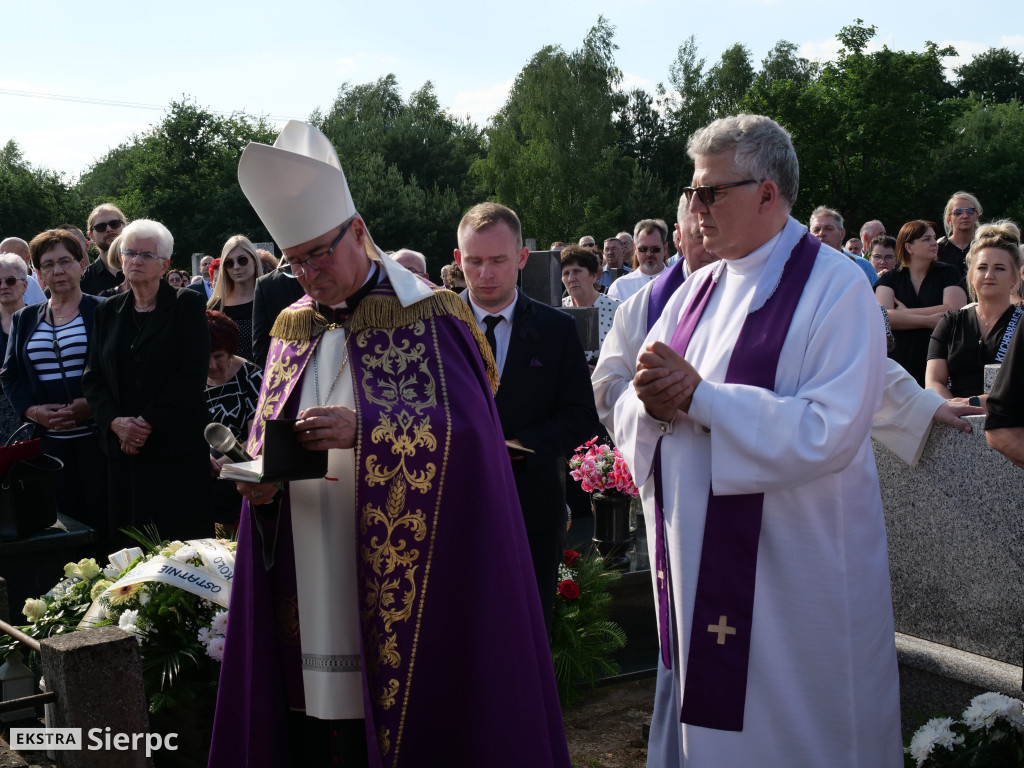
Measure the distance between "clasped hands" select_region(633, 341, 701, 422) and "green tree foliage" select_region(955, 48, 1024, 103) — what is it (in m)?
77.4

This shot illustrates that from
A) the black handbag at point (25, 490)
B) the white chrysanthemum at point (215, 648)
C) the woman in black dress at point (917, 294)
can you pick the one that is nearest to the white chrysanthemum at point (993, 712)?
the white chrysanthemum at point (215, 648)

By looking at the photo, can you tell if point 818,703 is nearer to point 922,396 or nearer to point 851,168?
point 922,396

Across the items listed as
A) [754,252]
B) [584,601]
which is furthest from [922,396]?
[584,601]

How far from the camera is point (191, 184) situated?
48.1 meters

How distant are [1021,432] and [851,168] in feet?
131

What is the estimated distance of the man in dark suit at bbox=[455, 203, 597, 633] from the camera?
4.42 meters

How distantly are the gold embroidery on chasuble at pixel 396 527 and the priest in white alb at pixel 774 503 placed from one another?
2.18 ft

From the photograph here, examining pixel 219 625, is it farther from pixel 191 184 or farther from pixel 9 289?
pixel 191 184

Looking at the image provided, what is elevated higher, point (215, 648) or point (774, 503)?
point (774, 503)

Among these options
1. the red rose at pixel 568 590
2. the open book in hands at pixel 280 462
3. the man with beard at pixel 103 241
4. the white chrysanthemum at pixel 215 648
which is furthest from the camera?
the man with beard at pixel 103 241

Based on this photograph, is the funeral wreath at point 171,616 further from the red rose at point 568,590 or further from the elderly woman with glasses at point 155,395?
the red rose at point 568,590

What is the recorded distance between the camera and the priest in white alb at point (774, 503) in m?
2.94

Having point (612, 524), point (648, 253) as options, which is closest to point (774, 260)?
point (612, 524)

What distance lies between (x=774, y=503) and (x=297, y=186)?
172 centimetres
